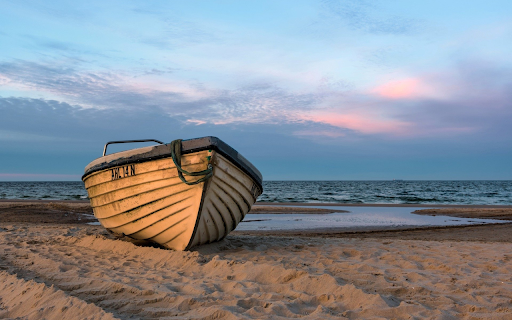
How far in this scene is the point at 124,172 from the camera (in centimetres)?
536

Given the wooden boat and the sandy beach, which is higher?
the wooden boat

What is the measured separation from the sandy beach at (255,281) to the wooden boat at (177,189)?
0.35 meters

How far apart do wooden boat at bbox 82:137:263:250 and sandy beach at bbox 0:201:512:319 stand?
35 cm

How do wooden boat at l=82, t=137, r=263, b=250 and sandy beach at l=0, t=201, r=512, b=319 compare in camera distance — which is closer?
sandy beach at l=0, t=201, r=512, b=319

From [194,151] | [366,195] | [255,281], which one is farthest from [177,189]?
[366,195]

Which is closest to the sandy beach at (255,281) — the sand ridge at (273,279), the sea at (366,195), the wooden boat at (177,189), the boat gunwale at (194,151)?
the sand ridge at (273,279)

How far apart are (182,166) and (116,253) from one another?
80.6 inches

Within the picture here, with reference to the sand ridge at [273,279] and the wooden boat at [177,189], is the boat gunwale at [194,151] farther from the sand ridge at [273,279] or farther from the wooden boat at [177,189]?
the sand ridge at [273,279]

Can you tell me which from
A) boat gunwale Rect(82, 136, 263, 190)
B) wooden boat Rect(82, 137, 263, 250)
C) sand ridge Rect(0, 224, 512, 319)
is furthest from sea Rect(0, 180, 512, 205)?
boat gunwale Rect(82, 136, 263, 190)

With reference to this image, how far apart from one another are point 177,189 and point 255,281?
1.73 metres

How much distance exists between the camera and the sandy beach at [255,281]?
3.04 meters

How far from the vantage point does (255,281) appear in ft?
12.9

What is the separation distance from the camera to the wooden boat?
192 inches

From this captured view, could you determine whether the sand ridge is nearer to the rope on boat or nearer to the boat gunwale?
the rope on boat
